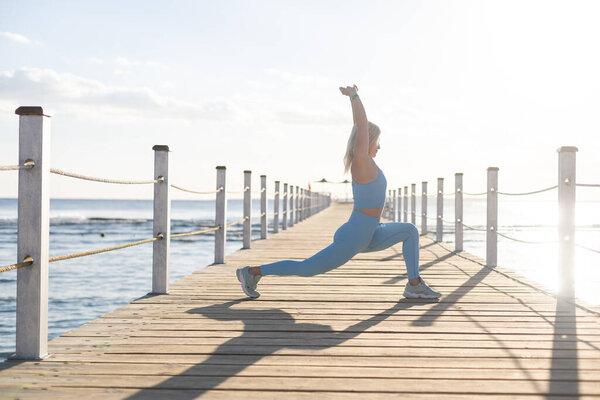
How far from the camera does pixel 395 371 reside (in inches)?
92.5

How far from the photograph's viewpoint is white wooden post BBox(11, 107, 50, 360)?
98.7 inches

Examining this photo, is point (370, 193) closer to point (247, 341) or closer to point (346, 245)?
point (346, 245)

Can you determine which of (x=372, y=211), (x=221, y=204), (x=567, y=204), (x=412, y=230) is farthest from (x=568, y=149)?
(x=221, y=204)

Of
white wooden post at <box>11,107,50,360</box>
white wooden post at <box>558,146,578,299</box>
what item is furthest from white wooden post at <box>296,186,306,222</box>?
Result: white wooden post at <box>11,107,50,360</box>

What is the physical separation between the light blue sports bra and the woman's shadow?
2.06 feet

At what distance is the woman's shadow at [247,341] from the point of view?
2.19 m

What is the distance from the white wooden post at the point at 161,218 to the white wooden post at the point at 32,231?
1.65m

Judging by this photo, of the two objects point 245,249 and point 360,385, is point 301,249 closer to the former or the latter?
point 245,249

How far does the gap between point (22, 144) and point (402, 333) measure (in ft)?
6.24

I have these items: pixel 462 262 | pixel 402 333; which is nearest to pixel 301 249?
pixel 462 262

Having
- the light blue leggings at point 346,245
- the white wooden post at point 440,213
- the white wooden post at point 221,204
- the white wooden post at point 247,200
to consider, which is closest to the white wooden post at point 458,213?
the white wooden post at point 440,213

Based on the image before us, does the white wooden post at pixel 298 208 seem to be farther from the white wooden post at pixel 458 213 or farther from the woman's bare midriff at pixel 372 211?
the woman's bare midriff at pixel 372 211

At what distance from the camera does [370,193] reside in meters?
3.54

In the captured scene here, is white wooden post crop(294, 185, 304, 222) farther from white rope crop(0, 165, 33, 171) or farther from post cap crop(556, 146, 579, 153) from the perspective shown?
white rope crop(0, 165, 33, 171)
